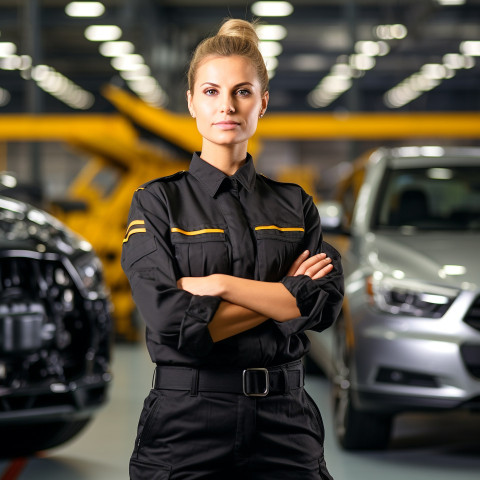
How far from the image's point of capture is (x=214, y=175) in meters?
1.91

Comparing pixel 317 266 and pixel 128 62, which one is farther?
pixel 128 62

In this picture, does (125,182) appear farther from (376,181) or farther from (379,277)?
(379,277)

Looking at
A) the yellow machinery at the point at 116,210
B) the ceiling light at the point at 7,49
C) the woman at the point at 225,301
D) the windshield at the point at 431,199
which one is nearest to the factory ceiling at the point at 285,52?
the ceiling light at the point at 7,49

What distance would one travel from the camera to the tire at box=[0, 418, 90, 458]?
449cm

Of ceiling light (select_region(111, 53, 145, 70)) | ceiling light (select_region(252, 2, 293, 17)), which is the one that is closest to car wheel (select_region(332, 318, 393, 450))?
ceiling light (select_region(252, 2, 293, 17))

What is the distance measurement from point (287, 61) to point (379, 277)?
25.3 meters

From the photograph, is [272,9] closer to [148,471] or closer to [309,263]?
[309,263]

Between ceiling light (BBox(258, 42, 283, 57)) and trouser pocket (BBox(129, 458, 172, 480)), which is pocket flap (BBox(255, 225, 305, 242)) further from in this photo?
ceiling light (BBox(258, 42, 283, 57))

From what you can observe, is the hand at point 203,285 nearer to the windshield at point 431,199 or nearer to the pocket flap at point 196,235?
the pocket flap at point 196,235

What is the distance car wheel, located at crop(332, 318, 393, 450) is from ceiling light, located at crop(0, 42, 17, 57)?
23.0 m

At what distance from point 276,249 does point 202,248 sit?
162 mm

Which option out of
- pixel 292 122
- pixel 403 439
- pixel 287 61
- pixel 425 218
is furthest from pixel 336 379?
pixel 287 61

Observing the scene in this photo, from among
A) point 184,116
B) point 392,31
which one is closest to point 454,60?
point 392,31

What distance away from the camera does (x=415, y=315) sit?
13.7 feet
